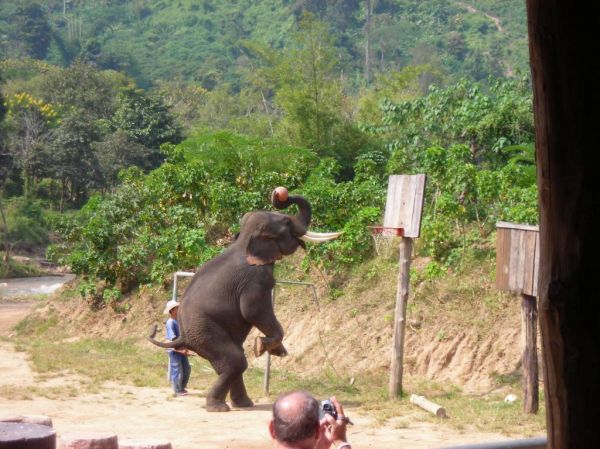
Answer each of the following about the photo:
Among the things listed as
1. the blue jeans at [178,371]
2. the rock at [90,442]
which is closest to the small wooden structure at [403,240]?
the blue jeans at [178,371]

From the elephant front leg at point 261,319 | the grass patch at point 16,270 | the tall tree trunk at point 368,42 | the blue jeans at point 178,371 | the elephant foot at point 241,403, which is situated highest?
the tall tree trunk at point 368,42

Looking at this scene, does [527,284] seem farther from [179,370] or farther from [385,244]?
[385,244]

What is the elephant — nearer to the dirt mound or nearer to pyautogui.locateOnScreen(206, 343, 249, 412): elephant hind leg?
pyautogui.locateOnScreen(206, 343, 249, 412): elephant hind leg

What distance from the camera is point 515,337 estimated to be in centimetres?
1115

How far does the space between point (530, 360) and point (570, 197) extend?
6735mm

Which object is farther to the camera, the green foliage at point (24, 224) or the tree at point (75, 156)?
the tree at point (75, 156)

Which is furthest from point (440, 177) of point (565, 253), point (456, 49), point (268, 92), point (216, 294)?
point (456, 49)

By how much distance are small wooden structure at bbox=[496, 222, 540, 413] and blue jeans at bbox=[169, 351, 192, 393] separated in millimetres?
3803

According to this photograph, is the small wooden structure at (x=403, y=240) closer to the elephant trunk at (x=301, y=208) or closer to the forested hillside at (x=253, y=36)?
the elephant trunk at (x=301, y=208)

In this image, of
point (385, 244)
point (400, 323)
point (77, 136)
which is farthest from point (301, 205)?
point (77, 136)

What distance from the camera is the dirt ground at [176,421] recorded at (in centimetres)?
845

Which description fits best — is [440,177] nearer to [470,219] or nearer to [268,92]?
[470,219]

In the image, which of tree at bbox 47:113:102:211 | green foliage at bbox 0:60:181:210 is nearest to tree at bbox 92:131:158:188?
green foliage at bbox 0:60:181:210

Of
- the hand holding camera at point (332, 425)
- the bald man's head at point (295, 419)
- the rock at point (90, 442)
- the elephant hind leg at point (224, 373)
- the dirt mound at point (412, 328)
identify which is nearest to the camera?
the bald man's head at point (295, 419)
